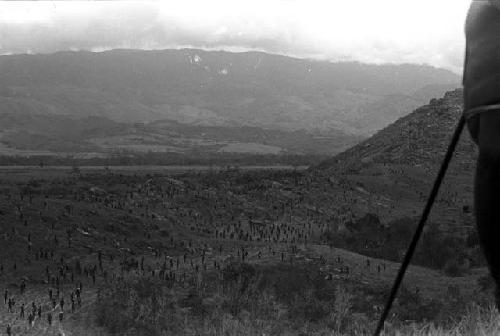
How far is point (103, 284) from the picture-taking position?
35.0ft

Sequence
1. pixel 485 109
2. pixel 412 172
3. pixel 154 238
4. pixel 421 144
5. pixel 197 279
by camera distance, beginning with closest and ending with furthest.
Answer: pixel 485 109 < pixel 197 279 < pixel 154 238 < pixel 412 172 < pixel 421 144

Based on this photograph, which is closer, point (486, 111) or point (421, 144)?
point (486, 111)

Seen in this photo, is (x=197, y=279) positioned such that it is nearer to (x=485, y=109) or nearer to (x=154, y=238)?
(x=154, y=238)

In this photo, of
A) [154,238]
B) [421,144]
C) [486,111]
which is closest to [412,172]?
[421,144]

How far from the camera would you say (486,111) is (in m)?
2.20

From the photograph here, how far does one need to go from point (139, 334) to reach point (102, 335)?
1.95 ft

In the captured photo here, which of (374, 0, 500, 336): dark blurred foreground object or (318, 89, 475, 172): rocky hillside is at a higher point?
(374, 0, 500, 336): dark blurred foreground object

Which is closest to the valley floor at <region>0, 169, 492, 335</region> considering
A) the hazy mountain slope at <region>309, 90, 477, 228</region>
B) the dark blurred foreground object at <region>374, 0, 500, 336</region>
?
the dark blurred foreground object at <region>374, 0, 500, 336</region>

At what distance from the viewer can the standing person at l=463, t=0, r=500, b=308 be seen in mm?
2180

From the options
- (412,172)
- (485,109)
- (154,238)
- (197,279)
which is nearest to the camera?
(485,109)

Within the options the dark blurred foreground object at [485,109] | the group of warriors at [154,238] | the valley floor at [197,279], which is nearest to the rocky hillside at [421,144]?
the group of warriors at [154,238]

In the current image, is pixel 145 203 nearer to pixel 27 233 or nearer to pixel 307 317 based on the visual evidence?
pixel 27 233

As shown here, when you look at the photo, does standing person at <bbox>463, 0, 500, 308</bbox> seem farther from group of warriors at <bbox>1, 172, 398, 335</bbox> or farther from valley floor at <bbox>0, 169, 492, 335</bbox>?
group of warriors at <bbox>1, 172, 398, 335</bbox>

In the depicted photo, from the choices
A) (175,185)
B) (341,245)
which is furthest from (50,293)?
(175,185)
